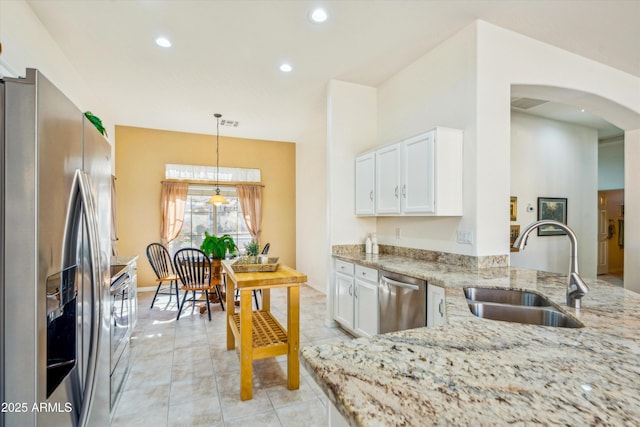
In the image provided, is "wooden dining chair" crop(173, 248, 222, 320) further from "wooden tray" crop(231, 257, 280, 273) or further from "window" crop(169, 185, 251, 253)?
"window" crop(169, 185, 251, 253)

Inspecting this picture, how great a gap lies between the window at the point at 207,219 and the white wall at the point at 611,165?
8344 mm

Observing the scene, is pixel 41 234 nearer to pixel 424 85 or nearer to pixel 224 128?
pixel 424 85

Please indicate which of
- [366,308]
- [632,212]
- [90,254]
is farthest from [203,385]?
[632,212]

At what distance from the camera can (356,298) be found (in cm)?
329

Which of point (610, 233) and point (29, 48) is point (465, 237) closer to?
point (29, 48)

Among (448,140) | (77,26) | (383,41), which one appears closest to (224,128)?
(77,26)

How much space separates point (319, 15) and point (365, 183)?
1.82 m

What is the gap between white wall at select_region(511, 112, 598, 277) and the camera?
4949 mm

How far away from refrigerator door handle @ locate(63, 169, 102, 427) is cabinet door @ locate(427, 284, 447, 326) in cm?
203

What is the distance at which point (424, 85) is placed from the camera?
3273 mm

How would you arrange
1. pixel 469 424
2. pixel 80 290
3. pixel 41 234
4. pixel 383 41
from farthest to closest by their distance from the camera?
1. pixel 383 41
2. pixel 80 290
3. pixel 41 234
4. pixel 469 424

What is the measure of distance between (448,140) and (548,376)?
2306mm

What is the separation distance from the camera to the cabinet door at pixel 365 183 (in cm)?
356

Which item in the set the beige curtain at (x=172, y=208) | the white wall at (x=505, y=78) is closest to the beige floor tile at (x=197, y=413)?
the white wall at (x=505, y=78)
